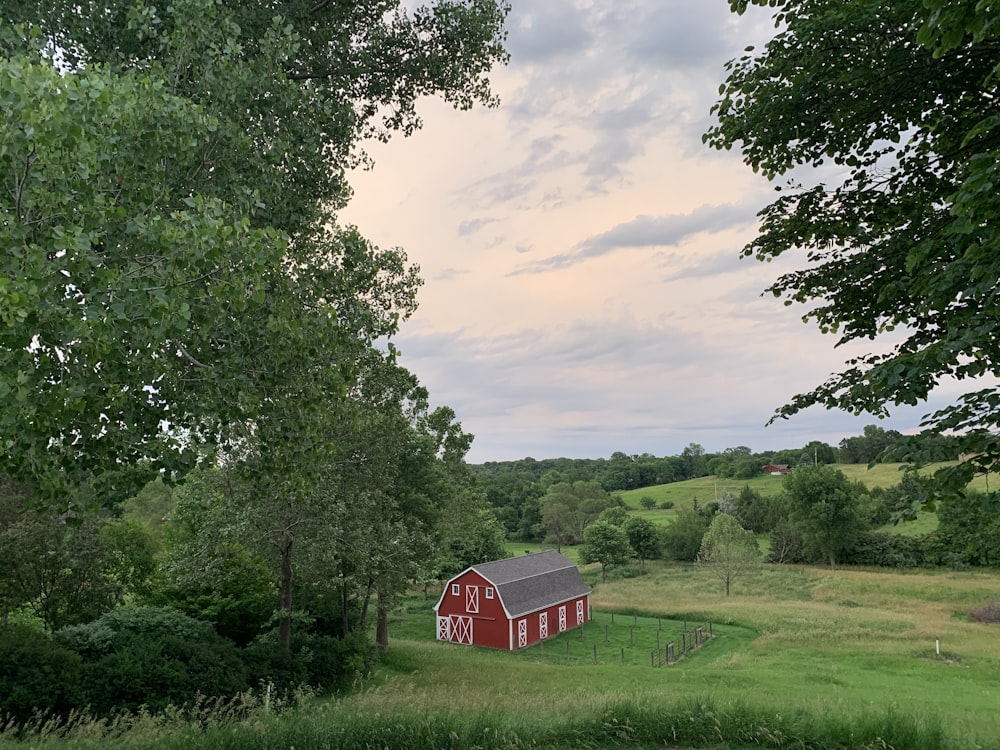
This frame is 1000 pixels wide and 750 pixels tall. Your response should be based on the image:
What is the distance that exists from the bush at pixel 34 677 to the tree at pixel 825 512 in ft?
214

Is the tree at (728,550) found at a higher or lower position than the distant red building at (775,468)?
lower

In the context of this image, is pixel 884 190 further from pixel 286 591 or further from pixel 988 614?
pixel 988 614

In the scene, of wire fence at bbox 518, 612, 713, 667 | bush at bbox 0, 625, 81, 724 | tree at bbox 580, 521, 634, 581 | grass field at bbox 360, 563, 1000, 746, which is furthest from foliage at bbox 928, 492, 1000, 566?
tree at bbox 580, 521, 634, 581

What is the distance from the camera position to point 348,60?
36.2ft

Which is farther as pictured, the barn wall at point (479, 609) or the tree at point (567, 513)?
the tree at point (567, 513)

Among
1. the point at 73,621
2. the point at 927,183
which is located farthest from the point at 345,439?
the point at 927,183

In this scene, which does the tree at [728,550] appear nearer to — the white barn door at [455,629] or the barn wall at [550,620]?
the barn wall at [550,620]

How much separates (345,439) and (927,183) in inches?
631

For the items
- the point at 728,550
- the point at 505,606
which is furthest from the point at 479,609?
the point at 728,550

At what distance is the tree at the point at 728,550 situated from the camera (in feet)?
166

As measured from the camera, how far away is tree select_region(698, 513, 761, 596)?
50531mm

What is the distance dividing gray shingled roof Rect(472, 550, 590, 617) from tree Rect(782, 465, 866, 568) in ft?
113

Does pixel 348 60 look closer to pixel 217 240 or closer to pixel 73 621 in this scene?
pixel 217 240

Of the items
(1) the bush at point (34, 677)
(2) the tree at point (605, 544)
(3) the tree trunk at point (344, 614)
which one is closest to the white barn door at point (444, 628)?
(3) the tree trunk at point (344, 614)
